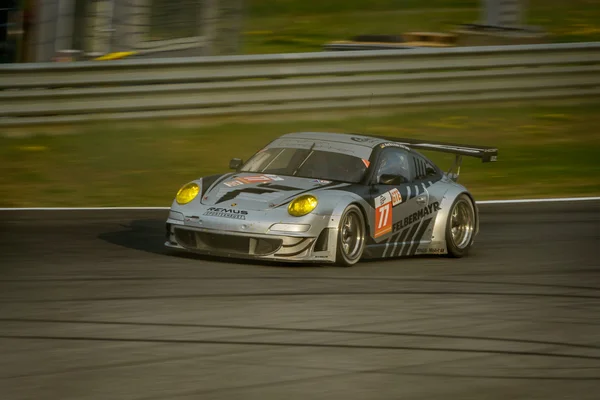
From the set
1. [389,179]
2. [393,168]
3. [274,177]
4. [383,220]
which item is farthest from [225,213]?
[393,168]

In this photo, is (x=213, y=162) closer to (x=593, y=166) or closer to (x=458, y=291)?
(x=593, y=166)

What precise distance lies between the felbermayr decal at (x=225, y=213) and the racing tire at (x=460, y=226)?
7.65 ft

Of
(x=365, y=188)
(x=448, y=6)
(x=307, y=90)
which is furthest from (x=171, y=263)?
(x=448, y=6)

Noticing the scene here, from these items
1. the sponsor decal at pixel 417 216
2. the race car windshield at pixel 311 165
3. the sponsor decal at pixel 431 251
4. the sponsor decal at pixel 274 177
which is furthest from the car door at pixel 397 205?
the sponsor decal at pixel 274 177

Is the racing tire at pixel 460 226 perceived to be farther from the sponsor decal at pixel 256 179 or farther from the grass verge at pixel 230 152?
the grass verge at pixel 230 152

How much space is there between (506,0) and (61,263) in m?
11.5

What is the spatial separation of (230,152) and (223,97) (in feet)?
2.50

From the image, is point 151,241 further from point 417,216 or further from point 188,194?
point 417,216

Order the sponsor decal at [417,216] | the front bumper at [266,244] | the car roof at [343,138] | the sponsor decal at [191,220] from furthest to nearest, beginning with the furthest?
1. the car roof at [343,138]
2. the sponsor decal at [417,216]
3. the sponsor decal at [191,220]
4. the front bumper at [266,244]

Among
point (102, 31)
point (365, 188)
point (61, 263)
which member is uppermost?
point (102, 31)

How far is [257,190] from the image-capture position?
1012cm

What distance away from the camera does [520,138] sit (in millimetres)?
17750

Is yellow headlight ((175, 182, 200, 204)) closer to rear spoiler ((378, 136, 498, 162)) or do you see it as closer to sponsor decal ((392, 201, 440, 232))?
sponsor decal ((392, 201, 440, 232))

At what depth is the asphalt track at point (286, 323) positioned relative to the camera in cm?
605
